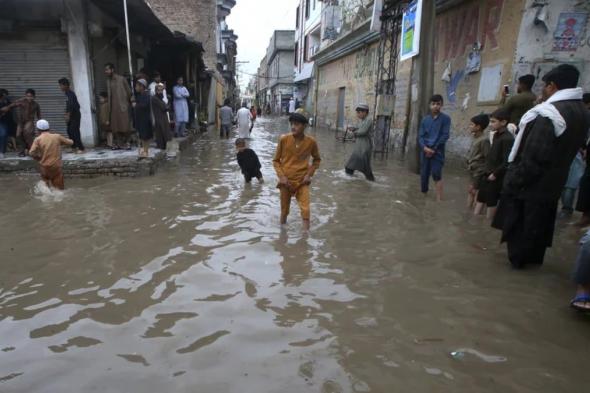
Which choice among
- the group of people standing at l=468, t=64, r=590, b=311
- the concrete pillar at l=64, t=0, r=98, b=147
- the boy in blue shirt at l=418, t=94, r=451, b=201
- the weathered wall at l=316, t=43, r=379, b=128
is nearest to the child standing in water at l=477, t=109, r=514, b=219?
the group of people standing at l=468, t=64, r=590, b=311

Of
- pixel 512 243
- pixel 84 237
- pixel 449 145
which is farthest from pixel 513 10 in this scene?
pixel 84 237

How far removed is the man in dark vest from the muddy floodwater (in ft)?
1.20

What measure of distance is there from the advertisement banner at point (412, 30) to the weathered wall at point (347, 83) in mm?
7668

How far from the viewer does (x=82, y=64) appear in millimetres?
9656

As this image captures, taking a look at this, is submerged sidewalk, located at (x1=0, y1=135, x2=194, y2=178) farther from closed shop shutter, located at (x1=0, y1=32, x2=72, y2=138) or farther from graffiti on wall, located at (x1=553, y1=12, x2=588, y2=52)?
graffiti on wall, located at (x1=553, y1=12, x2=588, y2=52)

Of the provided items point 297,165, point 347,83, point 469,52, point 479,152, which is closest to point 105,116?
point 297,165

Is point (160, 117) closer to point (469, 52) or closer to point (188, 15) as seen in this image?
point (469, 52)

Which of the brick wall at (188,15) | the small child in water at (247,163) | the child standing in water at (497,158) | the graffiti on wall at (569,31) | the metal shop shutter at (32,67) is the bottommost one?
the small child in water at (247,163)

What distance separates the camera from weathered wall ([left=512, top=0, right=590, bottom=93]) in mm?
7445

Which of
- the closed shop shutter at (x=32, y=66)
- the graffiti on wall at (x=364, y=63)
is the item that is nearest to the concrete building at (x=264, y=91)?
the graffiti on wall at (x=364, y=63)

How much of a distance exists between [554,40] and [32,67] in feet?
36.2

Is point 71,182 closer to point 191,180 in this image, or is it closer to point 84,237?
point 191,180

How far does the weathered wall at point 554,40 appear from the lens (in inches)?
293

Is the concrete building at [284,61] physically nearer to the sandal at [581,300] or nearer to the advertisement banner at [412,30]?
the advertisement banner at [412,30]
